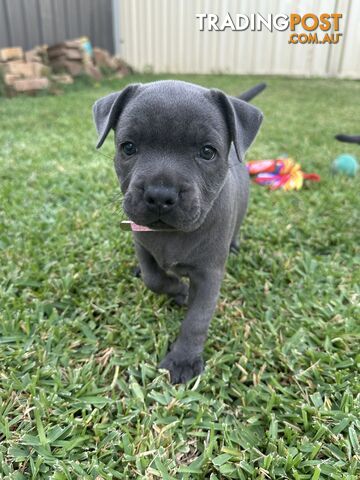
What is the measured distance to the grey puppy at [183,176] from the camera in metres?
1.96

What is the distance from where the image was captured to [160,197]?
6.20ft

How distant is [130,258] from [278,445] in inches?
71.0

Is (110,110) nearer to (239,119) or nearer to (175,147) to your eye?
(175,147)

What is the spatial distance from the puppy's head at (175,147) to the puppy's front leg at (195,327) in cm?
38

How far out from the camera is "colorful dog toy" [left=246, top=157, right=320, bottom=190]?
469 cm

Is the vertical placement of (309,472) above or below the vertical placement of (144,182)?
below

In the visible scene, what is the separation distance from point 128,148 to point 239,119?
60 cm

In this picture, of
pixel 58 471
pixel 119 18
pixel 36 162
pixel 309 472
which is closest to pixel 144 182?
pixel 58 471

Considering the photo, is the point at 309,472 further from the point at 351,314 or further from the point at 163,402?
the point at 351,314

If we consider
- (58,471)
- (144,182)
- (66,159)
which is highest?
(144,182)

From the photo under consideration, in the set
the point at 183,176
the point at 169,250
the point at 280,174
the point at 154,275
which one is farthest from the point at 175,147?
the point at 280,174

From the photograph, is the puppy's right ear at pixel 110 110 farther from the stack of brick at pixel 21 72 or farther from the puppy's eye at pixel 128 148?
the stack of brick at pixel 21 72

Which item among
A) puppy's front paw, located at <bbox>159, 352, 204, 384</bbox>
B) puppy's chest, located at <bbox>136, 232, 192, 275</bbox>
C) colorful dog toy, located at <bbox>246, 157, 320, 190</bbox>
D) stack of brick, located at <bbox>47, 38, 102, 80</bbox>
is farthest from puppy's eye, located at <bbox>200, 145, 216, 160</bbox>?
stack of brick, located at <bbox>47, 38, 102, 80</bbox>

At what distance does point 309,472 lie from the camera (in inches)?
70.8
